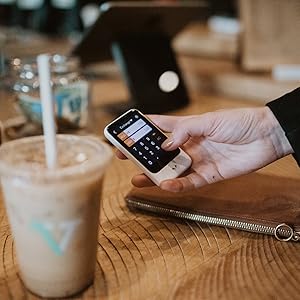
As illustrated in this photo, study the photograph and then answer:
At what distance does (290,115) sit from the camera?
723mm

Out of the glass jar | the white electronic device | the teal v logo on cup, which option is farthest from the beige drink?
the glass jar

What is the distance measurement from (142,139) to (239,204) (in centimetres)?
17

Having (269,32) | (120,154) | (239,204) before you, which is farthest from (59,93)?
(269,32)

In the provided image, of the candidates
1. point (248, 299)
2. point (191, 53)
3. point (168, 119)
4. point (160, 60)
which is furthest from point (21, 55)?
point (248, 299)

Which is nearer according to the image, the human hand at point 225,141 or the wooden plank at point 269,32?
the human hand at point 225,141

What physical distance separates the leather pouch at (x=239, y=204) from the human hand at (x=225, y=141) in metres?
0.02

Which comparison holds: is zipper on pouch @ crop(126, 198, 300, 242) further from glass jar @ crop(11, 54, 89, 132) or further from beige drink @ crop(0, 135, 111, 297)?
glass jar @ crop(11, 54, 89, 132)

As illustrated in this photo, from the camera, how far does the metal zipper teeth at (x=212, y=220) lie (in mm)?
683

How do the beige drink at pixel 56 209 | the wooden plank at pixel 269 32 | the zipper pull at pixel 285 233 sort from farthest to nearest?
the wooden plank at pixel 269 32 < the zipper pull at pixel 285 233 < the beige drink at pixel 56 209

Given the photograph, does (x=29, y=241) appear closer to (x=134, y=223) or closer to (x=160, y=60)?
(x=134, y=223)

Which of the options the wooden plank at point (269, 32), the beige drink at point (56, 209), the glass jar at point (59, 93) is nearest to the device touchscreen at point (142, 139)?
the beige drink at point (56, 209)

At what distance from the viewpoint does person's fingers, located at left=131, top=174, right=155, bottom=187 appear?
0.74 meters

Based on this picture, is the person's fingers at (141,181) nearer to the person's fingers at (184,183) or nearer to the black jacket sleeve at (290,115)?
the person's fingers at (184,183)

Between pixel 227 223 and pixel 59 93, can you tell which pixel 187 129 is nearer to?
pixel 227 223
